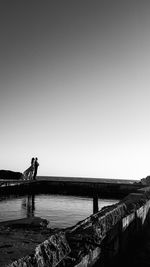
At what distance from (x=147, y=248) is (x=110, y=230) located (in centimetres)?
232

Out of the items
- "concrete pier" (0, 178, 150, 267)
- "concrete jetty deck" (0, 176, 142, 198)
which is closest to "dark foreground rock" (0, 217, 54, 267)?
"concrete pier" (0, 178, 150, 267)

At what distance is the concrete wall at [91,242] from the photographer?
107 inches

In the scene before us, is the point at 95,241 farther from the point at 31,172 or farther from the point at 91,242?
the point at 31,172

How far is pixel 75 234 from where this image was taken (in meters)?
4.00

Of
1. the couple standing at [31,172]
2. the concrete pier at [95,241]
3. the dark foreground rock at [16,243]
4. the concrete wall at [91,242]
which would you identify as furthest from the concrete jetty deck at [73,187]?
the dark foreground rock at [16,243]

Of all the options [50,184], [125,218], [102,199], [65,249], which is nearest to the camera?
[65,249]

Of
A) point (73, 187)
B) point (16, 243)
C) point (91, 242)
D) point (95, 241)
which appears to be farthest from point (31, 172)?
point (16, 243)

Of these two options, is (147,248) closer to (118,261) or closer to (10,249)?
(118,261)

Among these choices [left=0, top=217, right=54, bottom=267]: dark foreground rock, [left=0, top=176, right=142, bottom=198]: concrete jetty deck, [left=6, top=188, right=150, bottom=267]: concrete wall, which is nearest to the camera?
[left=0, top=217, right=54, bottom=267]: dark foreground rock

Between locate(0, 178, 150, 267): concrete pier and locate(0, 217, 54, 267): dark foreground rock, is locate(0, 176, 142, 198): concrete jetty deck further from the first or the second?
locate(0, 217, 54, 267): dark foreground rock

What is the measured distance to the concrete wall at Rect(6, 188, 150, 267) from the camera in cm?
271

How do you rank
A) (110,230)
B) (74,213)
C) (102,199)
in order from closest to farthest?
(110,230) → (74,213) → (102,199)

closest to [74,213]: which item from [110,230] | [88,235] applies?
[110,230]

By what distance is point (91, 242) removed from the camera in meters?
3.88
